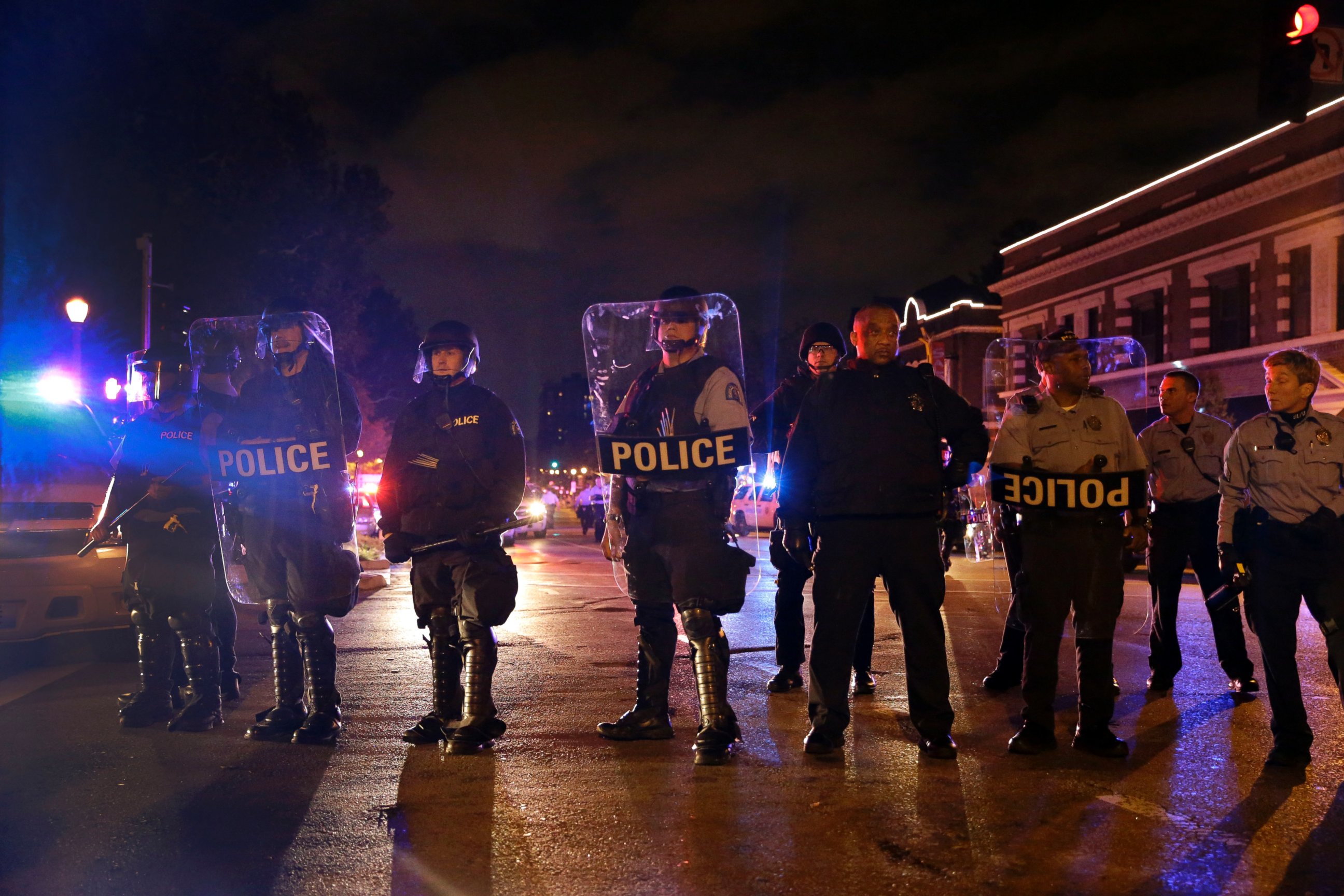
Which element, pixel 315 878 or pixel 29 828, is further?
pixel 29 828

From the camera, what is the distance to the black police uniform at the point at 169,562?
583cm

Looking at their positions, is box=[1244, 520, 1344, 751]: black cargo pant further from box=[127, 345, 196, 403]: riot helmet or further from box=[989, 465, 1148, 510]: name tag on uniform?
box=[127, 345, 196, 403]: riot helmet

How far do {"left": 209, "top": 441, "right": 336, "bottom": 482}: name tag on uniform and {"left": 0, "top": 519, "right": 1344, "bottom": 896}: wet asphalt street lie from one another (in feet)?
4.52

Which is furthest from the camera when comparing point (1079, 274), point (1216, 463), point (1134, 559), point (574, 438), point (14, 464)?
point (574, 438)

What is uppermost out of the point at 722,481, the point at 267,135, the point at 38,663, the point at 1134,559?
the point at 267,135

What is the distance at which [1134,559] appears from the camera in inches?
242

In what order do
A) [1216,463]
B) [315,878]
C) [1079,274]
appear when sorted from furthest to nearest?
1. [1079,274]
2. [1216,463]
3. [315,878]

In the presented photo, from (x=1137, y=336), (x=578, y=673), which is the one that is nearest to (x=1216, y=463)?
(x=578, y=673)

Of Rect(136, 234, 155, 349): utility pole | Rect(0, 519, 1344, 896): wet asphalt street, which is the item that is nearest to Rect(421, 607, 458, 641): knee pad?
Rect(0, 519, 1344, 896): wet asphalt street

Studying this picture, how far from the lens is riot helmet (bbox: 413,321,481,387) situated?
5477mm

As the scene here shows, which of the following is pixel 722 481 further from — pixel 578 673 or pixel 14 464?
pixel 14 464

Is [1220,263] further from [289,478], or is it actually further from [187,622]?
[187,622]

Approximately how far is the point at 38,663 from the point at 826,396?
20.8 ft

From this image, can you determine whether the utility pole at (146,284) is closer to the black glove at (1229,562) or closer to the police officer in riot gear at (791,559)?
the police officer in riot gear at (791,559)
